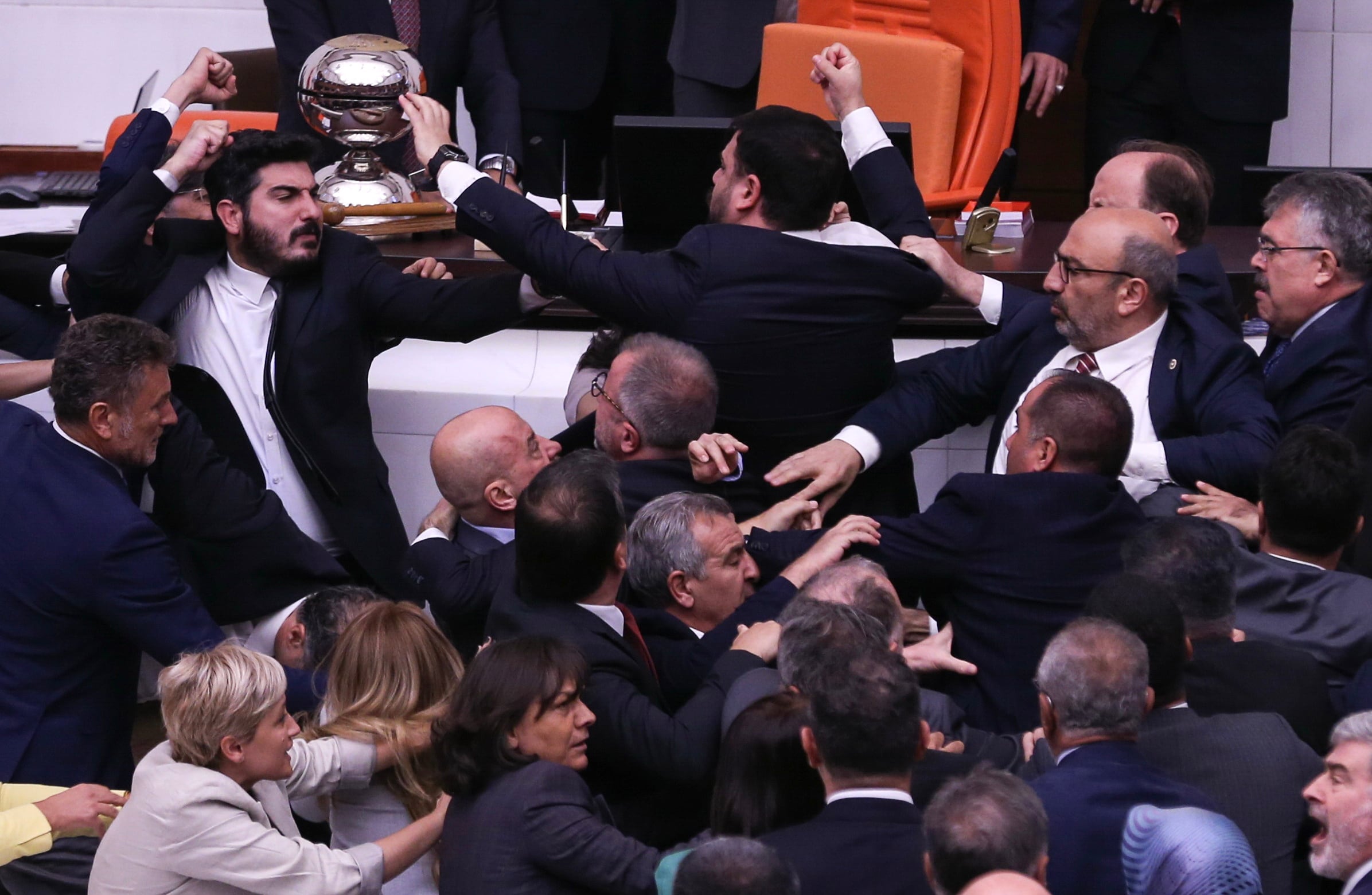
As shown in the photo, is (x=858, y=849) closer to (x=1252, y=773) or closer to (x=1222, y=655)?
(x=1252, y=773)

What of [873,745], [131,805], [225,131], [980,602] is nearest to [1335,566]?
[980,602]

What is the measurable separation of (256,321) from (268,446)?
0.82 feet

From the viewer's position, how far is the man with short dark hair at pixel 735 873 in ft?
4.96

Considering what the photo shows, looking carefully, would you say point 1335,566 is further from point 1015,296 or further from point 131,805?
point 131,805

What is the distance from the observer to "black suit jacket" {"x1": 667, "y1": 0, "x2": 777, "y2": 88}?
4.77m

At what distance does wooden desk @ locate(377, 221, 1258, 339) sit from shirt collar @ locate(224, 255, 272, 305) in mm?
376

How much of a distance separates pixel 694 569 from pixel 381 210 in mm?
1580

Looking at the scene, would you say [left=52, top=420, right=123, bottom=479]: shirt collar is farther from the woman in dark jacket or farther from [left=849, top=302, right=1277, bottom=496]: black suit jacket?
[left=849, top=302, right=1277, bottom=496]: black suit jacket

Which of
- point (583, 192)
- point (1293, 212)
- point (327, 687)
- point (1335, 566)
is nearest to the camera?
point (327, 687)

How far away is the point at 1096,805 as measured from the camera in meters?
1.87

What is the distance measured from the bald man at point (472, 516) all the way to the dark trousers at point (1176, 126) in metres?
2.73

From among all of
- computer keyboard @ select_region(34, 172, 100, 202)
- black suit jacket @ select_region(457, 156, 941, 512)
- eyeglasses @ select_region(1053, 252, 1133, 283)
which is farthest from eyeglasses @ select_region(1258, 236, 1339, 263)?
computer keyboard @ select_region(34, 172, 100, 202)

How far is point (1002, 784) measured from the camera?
64.6 inches

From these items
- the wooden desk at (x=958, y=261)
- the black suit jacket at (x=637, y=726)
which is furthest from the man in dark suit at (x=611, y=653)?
the wooden desk at (x=958, y=261)
